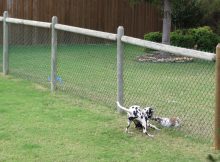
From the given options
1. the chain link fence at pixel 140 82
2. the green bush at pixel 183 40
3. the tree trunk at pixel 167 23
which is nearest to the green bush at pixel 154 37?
the green bush at pixel 183 40

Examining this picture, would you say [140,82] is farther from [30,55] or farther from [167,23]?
[167,23]

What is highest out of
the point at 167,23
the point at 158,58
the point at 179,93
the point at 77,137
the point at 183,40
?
the point at 167,23

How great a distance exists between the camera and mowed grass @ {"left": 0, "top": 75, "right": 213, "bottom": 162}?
19.7ft

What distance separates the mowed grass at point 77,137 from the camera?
602 centimetres

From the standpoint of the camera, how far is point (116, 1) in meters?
23.0

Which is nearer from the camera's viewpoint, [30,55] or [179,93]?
[179,93]

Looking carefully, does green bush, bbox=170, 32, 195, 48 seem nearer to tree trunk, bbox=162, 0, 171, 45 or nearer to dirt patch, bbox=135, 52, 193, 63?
tree trunk, bbox=162, 0, 171, 45

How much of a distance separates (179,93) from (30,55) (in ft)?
25.1

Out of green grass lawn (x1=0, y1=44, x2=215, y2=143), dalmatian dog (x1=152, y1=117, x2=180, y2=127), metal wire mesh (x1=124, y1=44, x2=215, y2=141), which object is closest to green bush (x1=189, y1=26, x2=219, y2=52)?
green grass lawn (x1=0, y1=44, x2=215, y2=143)

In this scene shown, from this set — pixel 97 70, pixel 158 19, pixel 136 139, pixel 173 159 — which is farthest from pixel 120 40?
pixel 158 19

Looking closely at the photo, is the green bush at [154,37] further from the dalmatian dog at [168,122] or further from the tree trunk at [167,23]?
the dalmatian dog at [168,122]

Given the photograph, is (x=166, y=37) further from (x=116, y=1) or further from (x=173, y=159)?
(x=173, y=159)

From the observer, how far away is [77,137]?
268 inches

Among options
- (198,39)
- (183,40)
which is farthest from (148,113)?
(198,39)
